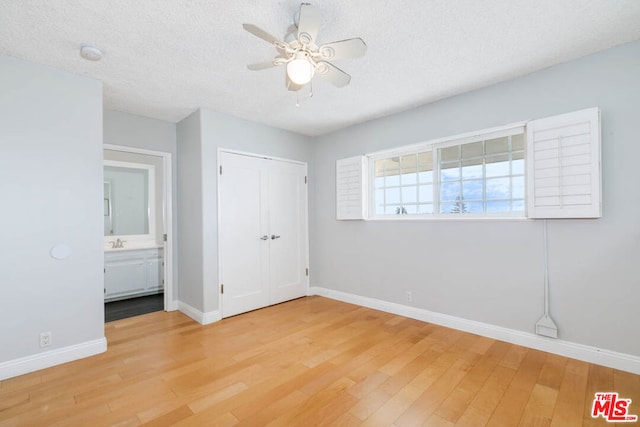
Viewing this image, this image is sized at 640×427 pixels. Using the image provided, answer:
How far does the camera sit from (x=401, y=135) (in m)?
3.54

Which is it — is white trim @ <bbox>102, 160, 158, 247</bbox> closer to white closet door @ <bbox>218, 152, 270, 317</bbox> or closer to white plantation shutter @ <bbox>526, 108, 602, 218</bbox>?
white closet door @ <bbox>218, 152, 270, 317</bbox>

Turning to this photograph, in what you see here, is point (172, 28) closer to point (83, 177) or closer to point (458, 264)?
point (83, 177)

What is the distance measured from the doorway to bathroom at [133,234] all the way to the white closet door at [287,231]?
142 cm

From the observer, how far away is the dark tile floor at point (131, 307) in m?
3.72

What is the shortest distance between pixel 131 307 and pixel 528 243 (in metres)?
4.88

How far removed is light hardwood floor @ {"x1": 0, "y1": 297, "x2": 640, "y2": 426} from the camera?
177 cm

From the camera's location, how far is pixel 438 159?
329cm

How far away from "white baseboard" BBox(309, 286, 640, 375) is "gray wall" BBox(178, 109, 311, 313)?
6.55ft

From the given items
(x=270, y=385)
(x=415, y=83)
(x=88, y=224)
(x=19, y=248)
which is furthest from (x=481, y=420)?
(x=19, y=248)

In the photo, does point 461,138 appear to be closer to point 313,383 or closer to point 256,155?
point 256,155

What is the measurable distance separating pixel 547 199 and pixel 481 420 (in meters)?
1.82

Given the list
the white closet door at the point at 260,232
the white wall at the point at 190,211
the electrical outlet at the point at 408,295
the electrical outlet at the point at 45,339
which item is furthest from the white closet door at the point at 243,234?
the electrical outlet at the point at 408,295

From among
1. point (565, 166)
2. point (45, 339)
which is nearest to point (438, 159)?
point (565, 166)

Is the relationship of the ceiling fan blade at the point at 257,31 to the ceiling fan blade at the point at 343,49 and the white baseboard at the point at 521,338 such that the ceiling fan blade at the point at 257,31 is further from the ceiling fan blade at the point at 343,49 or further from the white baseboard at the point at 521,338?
the white baseboard at the point at 521,338
